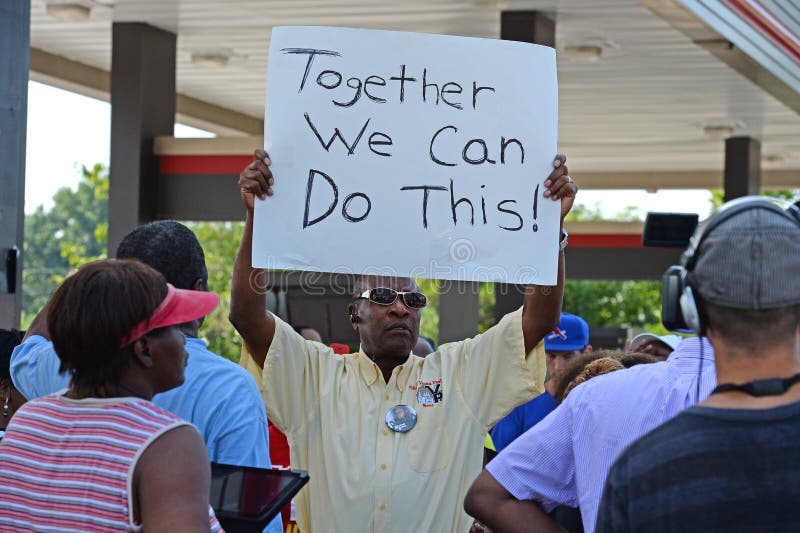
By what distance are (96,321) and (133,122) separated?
9.73m

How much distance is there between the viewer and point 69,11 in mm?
11336

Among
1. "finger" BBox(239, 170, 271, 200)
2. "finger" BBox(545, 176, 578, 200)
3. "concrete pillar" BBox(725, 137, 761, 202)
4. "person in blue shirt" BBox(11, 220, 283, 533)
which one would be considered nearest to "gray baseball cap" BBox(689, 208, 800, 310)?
"person in blue shirt" BBox(11, 220, 283, 533)

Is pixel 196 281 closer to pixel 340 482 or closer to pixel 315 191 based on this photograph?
pixel 315 191

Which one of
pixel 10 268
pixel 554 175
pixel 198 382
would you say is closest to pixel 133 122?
pixel 10 268

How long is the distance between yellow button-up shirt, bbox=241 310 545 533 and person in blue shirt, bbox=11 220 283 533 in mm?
849

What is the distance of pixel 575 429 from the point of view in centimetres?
309

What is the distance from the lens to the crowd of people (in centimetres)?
231

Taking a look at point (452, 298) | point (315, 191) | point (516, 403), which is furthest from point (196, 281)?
point (452, 298)

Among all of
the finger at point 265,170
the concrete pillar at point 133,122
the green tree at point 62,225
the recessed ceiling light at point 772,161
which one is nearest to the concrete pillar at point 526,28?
the concrete pillar at point 133,122

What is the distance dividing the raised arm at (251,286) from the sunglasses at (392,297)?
45 cm

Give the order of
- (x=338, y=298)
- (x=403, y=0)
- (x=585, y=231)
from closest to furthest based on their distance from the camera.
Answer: (x=403, y=0), (x=338, y=298), (x=585, y=231)

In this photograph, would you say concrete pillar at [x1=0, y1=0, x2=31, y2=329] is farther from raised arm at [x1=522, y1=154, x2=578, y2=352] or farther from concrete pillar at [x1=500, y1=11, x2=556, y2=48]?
concrete pillar at [x1=500, y1=11, x2=556, y2=48]

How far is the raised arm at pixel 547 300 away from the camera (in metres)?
3.95

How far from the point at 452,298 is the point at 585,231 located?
221 inches
